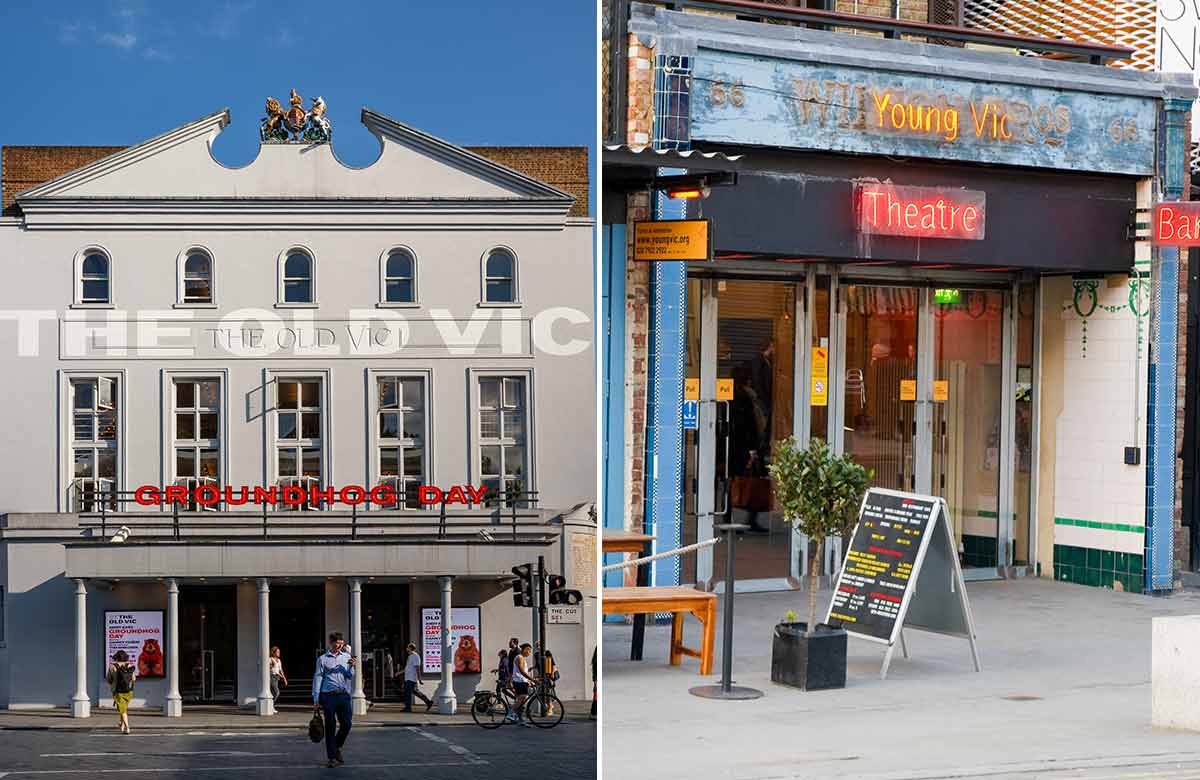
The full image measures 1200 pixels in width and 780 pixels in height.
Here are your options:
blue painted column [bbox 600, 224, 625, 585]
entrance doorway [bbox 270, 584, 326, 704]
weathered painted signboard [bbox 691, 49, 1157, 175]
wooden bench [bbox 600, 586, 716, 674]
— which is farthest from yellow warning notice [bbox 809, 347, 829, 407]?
entrance doorway [bbox 270, 584, 326, 704]

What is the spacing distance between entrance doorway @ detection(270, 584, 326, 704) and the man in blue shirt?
2 cm

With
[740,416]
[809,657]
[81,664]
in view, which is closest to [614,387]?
[740,416]

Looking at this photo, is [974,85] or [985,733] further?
[974,85]

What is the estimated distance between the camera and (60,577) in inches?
112

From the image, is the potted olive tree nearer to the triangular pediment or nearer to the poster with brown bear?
the triangular pediment

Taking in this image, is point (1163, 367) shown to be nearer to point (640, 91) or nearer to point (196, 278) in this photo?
point (640, 91)

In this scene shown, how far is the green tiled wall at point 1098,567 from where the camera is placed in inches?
538

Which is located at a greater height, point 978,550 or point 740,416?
A: point 740,416

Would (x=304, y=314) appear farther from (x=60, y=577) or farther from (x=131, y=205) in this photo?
(x=60, y=577)

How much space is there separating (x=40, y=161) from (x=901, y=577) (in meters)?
7.39

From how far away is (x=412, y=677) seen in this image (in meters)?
2.96

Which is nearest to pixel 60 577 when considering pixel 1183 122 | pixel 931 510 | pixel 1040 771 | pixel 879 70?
pixel 1040 771

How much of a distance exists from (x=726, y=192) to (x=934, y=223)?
1.95 meters

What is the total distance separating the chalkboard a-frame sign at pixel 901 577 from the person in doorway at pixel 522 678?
6785 millimetres
